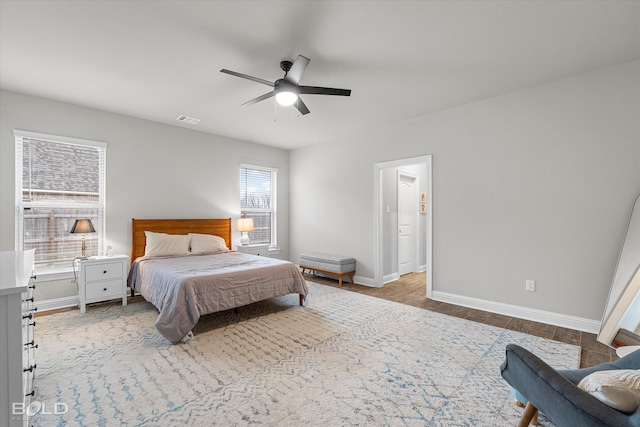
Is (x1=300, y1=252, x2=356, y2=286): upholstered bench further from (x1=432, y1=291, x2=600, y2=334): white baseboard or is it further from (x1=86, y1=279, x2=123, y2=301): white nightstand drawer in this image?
(x1=86, y1=279, x2=123, y2=301): white nightstand drawer

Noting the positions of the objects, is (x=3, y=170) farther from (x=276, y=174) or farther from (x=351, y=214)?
(x=351, y=214)

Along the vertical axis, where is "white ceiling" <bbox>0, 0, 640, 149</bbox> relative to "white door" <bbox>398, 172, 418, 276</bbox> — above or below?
above

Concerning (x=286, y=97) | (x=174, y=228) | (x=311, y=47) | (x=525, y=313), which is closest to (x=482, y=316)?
(x=525, y=313)

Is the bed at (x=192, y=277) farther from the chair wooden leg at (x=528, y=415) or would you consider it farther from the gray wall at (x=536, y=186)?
the chair wooden leg at (x=528, y=415)

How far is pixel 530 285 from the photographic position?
3.49 meters

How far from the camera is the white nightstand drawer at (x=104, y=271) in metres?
3.73

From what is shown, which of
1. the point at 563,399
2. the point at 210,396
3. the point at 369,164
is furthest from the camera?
the point at 369,164

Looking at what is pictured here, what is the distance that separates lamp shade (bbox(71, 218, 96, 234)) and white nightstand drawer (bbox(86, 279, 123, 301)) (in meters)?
0.67

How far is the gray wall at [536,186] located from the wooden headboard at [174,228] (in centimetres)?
316

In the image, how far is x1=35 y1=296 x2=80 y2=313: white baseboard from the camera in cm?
373

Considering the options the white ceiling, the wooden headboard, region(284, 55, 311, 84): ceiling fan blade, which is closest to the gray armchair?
the white ceiling

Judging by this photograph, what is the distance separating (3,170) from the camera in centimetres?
355

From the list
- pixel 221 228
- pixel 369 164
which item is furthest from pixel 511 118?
pixel 221 228

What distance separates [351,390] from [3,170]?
15.1 feet
